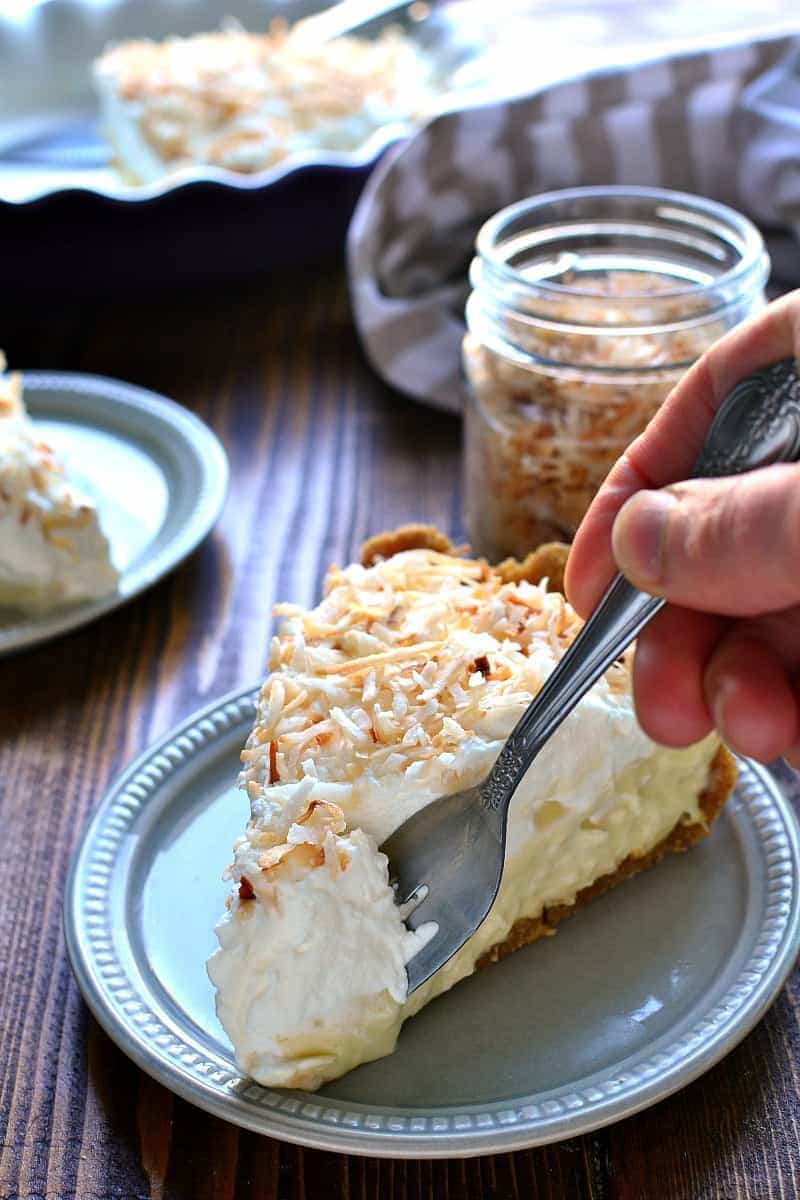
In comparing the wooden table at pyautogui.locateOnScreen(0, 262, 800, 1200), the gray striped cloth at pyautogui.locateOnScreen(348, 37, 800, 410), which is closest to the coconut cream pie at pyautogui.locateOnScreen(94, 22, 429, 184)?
the wooden table at pyautogui.locateOnScreen(0, 262, 800, 1200)

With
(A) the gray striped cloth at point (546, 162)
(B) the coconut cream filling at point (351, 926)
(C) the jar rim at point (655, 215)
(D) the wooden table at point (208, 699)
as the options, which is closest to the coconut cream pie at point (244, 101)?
(D) the wooden table at point (208, 699)

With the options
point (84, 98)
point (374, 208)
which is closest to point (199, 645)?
point (374, 208)

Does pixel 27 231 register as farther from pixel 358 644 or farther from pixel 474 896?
pixel 474 896

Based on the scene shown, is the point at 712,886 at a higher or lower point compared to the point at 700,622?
lower

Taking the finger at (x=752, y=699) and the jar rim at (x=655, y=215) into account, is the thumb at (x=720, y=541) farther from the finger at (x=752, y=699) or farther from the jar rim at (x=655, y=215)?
the jar rim at (x=655, y=215)

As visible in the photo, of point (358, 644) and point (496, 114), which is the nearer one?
point (358, 644)

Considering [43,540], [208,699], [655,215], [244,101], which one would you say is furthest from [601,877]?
[244,101]
